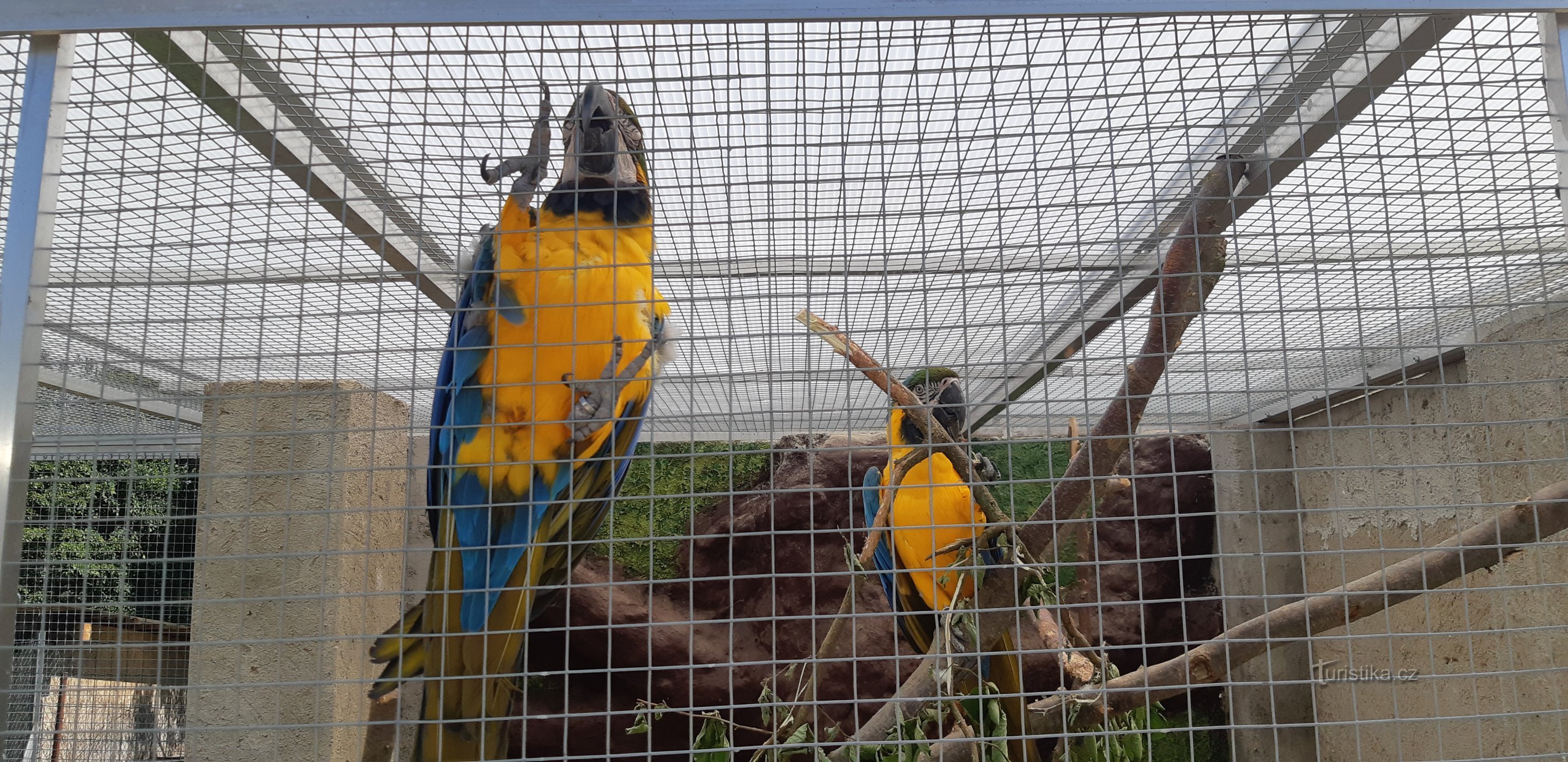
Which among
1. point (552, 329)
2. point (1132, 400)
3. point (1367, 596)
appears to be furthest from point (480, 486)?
point (1367, 596)

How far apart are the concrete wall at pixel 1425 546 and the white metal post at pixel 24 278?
5.82 ft

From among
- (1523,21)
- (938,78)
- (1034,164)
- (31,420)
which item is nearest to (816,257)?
(938,78)

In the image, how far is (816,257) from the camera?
2.57 meters

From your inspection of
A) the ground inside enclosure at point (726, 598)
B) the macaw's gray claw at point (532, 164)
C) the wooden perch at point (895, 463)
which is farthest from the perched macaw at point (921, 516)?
the macaw's gray claw at point (532, 164)

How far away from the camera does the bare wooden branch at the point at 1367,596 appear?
1.43 metres

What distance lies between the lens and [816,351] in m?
3.16

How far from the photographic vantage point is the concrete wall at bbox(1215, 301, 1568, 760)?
5.99 ft

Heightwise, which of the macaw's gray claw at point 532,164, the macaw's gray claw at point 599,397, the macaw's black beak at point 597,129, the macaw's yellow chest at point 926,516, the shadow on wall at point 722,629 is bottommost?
the shadow on wall at point 722,629

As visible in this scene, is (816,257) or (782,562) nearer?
(816,257)

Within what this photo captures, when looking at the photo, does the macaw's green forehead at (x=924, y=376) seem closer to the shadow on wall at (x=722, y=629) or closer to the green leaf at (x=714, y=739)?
the shadow on wall at (x=722, y=629)

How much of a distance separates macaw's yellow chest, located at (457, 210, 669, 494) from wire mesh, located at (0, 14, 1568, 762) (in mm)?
163

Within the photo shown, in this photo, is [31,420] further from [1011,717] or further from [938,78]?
[1011,717]

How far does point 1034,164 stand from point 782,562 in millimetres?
3017

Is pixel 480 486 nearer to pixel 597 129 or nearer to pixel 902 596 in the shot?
pixel 597 129
